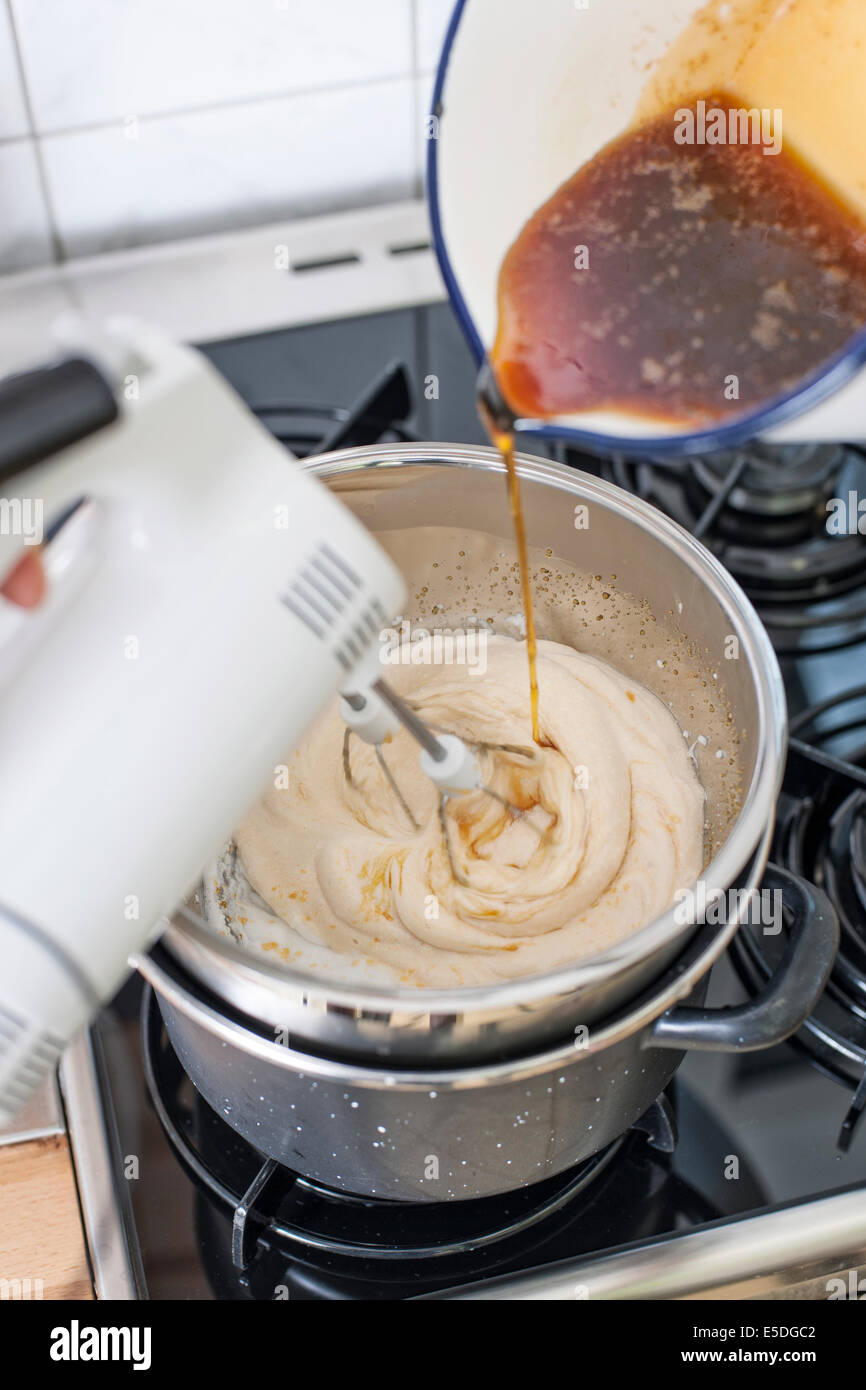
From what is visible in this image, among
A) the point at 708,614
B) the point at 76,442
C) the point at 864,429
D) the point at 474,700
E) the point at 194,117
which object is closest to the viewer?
the point at 76,442

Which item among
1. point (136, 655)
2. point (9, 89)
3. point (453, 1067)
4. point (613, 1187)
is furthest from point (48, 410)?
point (9, 89)

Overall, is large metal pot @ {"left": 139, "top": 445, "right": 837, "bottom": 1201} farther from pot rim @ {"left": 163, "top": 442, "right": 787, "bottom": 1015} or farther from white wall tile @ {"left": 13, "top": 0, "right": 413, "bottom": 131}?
white wall tile @ {"left": 13, "top": 0, "right": 413, "bottom": 131}

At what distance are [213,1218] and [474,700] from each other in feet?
1.29

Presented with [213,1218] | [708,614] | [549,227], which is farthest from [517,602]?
[213,1218]

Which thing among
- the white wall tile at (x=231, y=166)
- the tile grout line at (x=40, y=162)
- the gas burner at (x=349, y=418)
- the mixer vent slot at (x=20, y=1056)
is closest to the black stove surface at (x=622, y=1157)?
the mixer vent slot at (x=20, y=1056)

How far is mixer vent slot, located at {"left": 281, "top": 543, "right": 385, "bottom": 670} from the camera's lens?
1.63ft

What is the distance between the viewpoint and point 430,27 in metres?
1.07

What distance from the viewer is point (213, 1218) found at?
2.47 ft

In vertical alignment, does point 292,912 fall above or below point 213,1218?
above

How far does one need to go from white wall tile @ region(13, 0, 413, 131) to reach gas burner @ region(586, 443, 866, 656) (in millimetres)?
435

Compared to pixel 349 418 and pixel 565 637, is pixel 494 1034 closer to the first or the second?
pixel 565 637

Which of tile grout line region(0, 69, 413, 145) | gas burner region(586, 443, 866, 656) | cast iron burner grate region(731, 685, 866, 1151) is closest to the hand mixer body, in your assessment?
cast iron burner grate region(731, 685, 866, 1151)

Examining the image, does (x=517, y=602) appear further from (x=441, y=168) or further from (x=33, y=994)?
(x=33, y=994)
